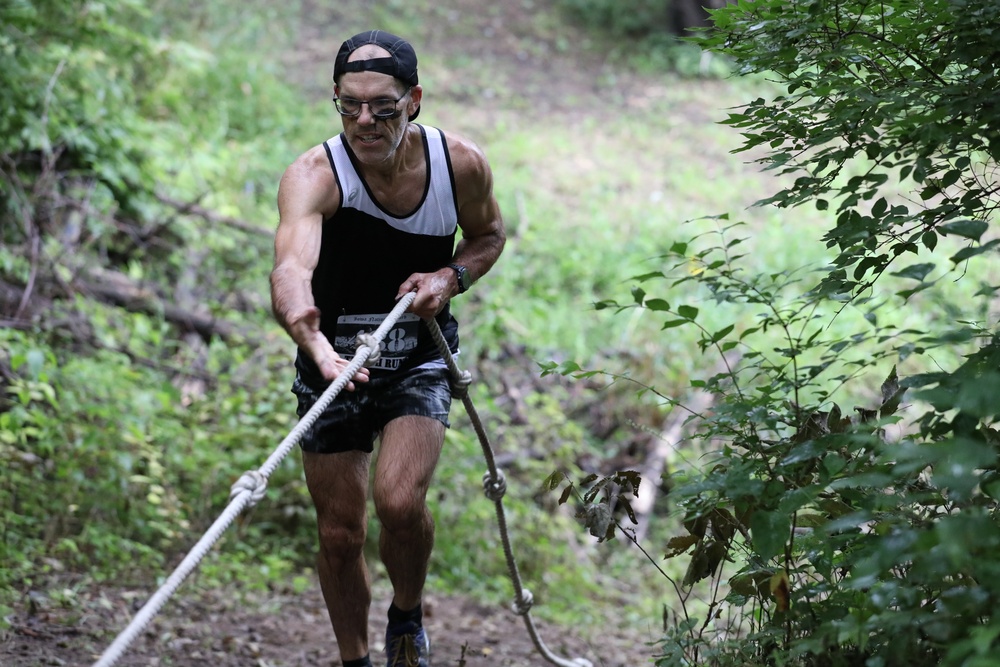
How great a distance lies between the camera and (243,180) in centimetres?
934

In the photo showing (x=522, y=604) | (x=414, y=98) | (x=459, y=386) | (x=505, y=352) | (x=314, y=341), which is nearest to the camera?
(x=314, y=341)

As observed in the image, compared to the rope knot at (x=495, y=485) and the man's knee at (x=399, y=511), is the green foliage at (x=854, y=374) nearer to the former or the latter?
the man's knee at (x=399, y=511)

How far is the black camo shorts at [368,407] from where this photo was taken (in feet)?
11.2

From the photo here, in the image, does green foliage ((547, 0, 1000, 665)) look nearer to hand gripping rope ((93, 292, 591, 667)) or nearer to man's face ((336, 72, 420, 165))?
hand gripping rope ((93, 292, 591, 667))

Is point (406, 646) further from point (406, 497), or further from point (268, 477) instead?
point (268, 477)

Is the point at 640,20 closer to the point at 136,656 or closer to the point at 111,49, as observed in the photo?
the point at 111,49

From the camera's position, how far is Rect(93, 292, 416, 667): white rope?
1902mm

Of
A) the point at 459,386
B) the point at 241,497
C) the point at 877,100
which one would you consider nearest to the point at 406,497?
the point at 459,386

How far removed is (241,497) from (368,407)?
1.17m

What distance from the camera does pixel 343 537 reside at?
11.1 feet

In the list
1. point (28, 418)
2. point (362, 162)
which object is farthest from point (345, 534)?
point (28, 418)

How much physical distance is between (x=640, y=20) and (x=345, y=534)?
16.1m

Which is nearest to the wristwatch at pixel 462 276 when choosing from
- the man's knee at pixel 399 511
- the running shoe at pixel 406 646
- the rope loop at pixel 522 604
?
the man's knee at pixel 399 511

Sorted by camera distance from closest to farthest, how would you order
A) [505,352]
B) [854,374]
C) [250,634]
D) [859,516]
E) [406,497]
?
[859,516] < [854,374] < [406,497] < [250,634] < [505,352]
